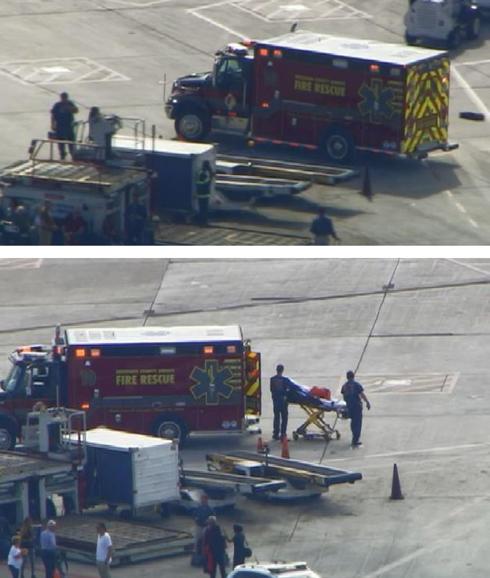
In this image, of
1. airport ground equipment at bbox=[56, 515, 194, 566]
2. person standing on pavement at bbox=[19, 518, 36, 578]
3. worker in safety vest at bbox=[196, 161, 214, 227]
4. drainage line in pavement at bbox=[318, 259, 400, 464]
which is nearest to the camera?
person standing on pavement at bbox=[19, 518, 36, 578]

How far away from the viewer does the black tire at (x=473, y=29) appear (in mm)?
69812

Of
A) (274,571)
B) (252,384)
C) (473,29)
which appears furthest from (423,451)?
(473,29)

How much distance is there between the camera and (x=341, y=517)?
3812 centimetres

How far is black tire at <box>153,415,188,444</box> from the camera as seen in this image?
1678 inches

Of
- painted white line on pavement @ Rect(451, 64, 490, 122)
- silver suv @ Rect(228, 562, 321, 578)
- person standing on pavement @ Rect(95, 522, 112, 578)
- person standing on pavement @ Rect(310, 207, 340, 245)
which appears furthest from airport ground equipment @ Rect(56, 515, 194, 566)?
painted white line on pavement @ Rect(451, 64, 490, 122)

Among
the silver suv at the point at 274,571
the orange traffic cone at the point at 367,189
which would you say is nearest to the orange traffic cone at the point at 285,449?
the silver suv at the point at 274,571

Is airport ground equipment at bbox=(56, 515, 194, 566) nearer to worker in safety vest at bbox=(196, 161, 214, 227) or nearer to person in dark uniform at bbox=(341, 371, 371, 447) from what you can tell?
person in dark uniform at bbox=(341, 371, 371, 447)

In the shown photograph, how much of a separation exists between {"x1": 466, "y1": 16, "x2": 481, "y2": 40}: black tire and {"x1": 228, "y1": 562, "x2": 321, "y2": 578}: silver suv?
39097mm

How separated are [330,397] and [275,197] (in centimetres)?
1317

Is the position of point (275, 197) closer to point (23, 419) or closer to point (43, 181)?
point (43, 181)

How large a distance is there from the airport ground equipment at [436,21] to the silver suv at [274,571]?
37736mm

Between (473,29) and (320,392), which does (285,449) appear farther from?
(473,29)

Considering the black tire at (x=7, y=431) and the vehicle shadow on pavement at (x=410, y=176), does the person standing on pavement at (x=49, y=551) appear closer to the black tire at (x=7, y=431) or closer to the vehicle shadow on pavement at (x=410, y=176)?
the black tire at (x=7, y=431)

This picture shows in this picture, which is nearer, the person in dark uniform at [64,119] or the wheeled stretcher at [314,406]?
the wheeled stretcher at [314,406]
